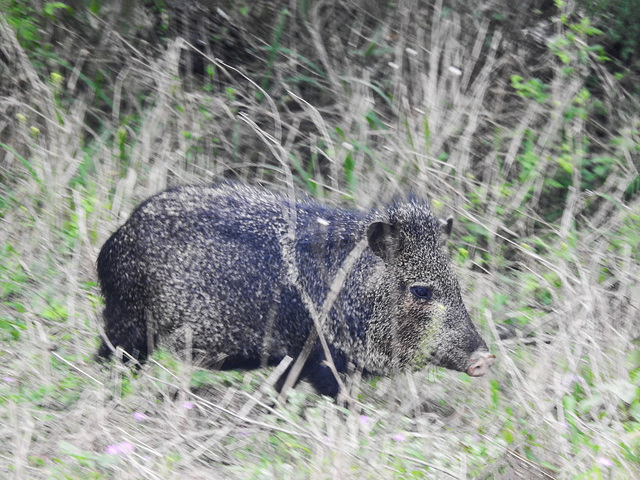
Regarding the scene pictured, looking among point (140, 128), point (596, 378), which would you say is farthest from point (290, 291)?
point (140, 128)

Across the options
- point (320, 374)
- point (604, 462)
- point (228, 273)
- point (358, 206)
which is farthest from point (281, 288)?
point (604, 462)

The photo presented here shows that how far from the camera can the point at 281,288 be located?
349 centimetres

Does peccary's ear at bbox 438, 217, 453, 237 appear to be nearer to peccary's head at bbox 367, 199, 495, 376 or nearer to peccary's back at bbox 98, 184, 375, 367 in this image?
peccary's head at bbox 367, 199, 495, 376

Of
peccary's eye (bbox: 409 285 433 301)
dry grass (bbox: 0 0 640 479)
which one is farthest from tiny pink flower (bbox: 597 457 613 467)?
peccary's eye (bbox: 409 285 433 301)

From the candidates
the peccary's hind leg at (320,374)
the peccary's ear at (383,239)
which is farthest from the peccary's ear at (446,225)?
the peccary's hind leg at (320,374)

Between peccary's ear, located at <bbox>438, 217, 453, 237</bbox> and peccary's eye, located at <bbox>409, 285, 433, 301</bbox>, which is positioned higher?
peccary's ear, located at <bbox>438, 217, 453, 237</bbox>

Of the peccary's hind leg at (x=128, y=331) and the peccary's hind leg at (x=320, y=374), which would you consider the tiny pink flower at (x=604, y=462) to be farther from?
the peccary's hind leg at (x=128, y=331)

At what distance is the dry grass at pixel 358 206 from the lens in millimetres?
2893

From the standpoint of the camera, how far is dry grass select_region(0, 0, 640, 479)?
2893mm

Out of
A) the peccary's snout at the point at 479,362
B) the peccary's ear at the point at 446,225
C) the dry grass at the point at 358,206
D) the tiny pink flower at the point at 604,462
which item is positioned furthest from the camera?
the peccary's ear at the point at 446,225

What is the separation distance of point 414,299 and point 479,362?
40 cm

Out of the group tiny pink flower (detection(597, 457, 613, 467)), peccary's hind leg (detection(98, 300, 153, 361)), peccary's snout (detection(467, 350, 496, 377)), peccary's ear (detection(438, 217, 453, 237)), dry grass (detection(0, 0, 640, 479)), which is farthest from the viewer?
peccary's ear (detection(438, 217, 453, 237))

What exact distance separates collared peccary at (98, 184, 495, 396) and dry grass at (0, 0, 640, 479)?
0.65ft

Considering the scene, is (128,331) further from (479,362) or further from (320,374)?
(479,362)
